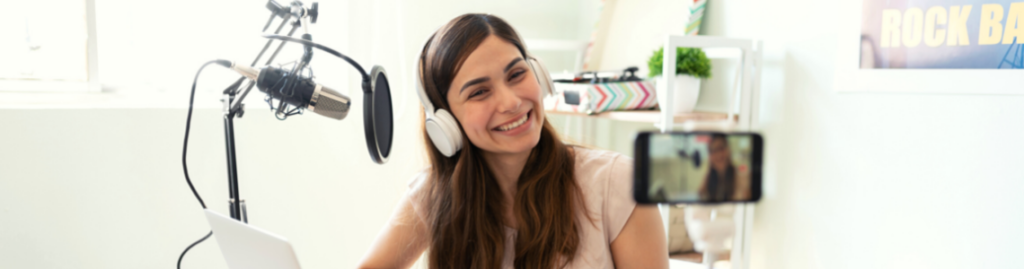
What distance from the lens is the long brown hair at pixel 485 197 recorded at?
100cm

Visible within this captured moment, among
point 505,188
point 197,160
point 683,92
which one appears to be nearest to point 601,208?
point 505,188

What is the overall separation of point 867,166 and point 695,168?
129cm

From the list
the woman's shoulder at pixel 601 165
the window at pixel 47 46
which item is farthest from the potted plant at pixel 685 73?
the window at pixel 47 46

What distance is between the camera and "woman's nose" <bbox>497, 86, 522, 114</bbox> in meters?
0.96

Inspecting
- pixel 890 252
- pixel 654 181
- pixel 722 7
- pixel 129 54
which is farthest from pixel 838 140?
pixel 129 54

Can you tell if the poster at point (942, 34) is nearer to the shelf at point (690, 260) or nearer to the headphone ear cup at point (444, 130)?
the shelf at point (690, 260)

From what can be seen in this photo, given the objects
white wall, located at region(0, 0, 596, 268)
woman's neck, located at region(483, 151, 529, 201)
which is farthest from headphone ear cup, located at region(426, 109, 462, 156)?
white wall, located at region(0, 0, 596, 268)

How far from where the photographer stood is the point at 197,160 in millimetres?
1771

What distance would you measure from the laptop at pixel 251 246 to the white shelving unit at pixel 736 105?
3.37ft

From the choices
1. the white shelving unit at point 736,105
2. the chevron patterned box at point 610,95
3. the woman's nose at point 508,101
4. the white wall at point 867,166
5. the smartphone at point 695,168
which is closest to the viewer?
the smartphone at point 695,168

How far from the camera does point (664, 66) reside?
151 centimetres

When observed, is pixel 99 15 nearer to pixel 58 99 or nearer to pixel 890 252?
pixel 58 99

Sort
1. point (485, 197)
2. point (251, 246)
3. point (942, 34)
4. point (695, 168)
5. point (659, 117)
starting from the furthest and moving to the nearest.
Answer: point (659, 117) → point (942, 34) → point (485, 197) → point (251, 246) → point (695, 168)

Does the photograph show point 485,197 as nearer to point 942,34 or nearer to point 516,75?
point 516,75
